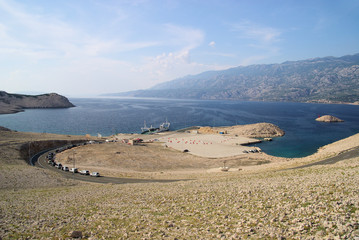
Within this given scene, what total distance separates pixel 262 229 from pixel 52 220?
13.9 metres

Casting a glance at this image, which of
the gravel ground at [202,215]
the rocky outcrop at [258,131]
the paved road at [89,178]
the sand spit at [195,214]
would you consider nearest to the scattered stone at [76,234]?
the sand spit at [195,214]

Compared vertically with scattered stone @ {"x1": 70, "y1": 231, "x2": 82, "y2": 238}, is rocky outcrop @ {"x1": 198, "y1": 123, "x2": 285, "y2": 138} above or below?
below

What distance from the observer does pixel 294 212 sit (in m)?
12.6

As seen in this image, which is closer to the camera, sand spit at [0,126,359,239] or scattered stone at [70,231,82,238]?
sand spit at [0,126,359,239]

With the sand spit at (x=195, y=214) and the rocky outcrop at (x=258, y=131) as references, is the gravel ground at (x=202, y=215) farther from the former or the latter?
the rocky outcrop at (x=258, y=131)

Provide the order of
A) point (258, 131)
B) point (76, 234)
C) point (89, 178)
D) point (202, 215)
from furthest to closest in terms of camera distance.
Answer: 1. point (258, 131)
2. point (89, 178)
3. point (202, 215)
4. point (76, 234)

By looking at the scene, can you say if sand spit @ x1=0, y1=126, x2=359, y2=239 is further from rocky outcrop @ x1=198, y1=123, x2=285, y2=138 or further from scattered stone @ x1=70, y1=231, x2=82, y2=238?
rocky outcrop @ x1=198, y1=123, x2=285, y2=138

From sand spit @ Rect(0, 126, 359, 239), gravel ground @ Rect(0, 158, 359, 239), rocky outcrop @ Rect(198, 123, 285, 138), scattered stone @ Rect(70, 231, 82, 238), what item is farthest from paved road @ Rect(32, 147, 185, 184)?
rocky outcrop @ Rect(198, 123, 285, 138)

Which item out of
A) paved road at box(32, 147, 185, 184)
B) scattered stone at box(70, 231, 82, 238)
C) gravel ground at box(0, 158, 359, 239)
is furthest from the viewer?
paved road at box(32, 147, 185, 184)

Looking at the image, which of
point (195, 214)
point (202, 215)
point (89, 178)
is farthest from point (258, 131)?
point (202, 215)

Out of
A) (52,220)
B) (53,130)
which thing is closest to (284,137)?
(52,220)

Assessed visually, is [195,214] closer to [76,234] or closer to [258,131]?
[76,234]

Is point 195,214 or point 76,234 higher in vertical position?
point 76,234

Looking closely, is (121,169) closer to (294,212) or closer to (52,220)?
(52,220)
